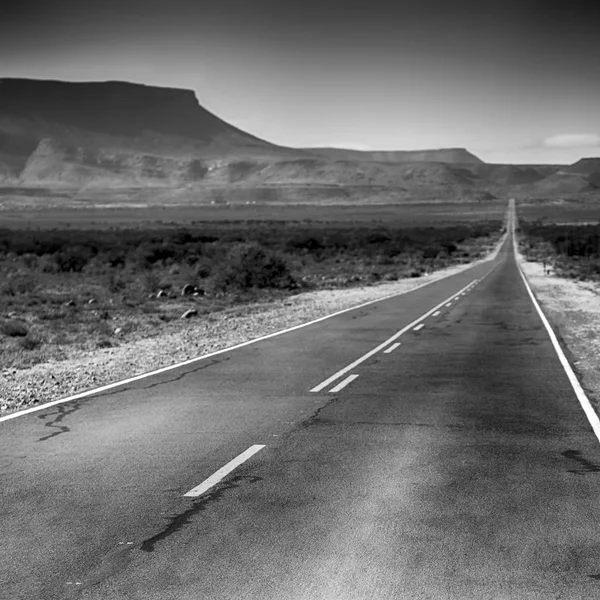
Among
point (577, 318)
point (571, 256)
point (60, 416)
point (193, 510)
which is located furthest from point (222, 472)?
point (571, 256)

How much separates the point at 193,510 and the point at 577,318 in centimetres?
2018

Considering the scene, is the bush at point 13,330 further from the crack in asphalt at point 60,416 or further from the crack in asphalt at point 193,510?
the crack in asphalt at point 193,510

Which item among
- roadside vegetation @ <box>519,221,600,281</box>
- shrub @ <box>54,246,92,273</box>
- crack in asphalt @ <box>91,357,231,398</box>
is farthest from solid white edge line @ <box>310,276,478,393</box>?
Answer: roadside vegetation @ <box>519,221,600,281</box>

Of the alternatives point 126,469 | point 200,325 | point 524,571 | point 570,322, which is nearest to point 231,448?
point 126,469

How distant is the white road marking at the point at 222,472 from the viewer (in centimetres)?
688

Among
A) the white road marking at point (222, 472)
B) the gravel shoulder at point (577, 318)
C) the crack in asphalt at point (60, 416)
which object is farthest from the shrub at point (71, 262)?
the white road marking at point (222, 472)

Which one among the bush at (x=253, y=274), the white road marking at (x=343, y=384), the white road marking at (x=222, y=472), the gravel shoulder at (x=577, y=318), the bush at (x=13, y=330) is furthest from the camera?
the bush at (x=253, y=274)

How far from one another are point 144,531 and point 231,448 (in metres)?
2.56

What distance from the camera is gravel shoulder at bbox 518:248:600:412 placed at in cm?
1385

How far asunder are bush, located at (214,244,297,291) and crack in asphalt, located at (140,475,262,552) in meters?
28.1

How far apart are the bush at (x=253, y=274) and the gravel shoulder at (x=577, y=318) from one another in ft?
37.1

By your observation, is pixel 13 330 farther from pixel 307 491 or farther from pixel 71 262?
pixel 71 262

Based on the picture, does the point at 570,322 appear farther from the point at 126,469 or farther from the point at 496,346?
the point at 126,469

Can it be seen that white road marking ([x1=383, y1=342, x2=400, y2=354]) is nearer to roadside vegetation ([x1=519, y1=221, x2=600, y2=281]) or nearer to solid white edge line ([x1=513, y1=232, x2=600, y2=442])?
solid white edge line ([x1=513, y1=232, x2=600, y2=442])
